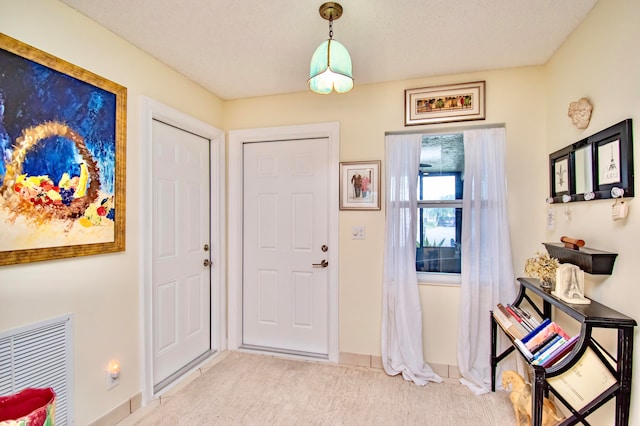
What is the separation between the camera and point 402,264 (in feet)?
8.52

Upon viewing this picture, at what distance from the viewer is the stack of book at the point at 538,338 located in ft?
5.16

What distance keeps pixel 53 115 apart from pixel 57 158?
8.7 inches

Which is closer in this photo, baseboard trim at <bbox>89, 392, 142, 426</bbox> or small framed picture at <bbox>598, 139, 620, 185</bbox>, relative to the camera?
small framed picture at <bbox>598, 139, 620, 185</bbox>

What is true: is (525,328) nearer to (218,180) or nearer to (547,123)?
(547,123)

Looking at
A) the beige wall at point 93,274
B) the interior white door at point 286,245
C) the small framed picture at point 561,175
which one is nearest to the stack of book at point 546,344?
the small framed picture at point 561,175

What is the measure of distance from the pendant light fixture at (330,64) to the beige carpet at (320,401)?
2046 mm

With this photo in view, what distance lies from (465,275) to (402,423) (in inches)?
44.3

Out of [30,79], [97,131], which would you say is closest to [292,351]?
[97,131]

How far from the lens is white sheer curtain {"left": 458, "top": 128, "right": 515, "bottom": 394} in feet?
7.84

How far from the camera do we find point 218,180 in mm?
3025

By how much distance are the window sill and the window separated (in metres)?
0.04

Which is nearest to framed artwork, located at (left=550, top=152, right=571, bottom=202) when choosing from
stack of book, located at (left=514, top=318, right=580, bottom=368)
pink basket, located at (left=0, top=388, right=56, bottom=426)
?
stack of book, located at (left=514, top=318, right=580, bottom=368)

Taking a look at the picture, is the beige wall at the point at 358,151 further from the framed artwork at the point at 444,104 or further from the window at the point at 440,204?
the window at the point at 440,204

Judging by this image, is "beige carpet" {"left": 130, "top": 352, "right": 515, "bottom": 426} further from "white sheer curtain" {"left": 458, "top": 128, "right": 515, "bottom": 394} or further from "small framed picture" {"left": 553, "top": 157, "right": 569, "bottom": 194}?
"small framed picture" {"left": 553, "top": 157, "right": 569, "bottom": 194}
